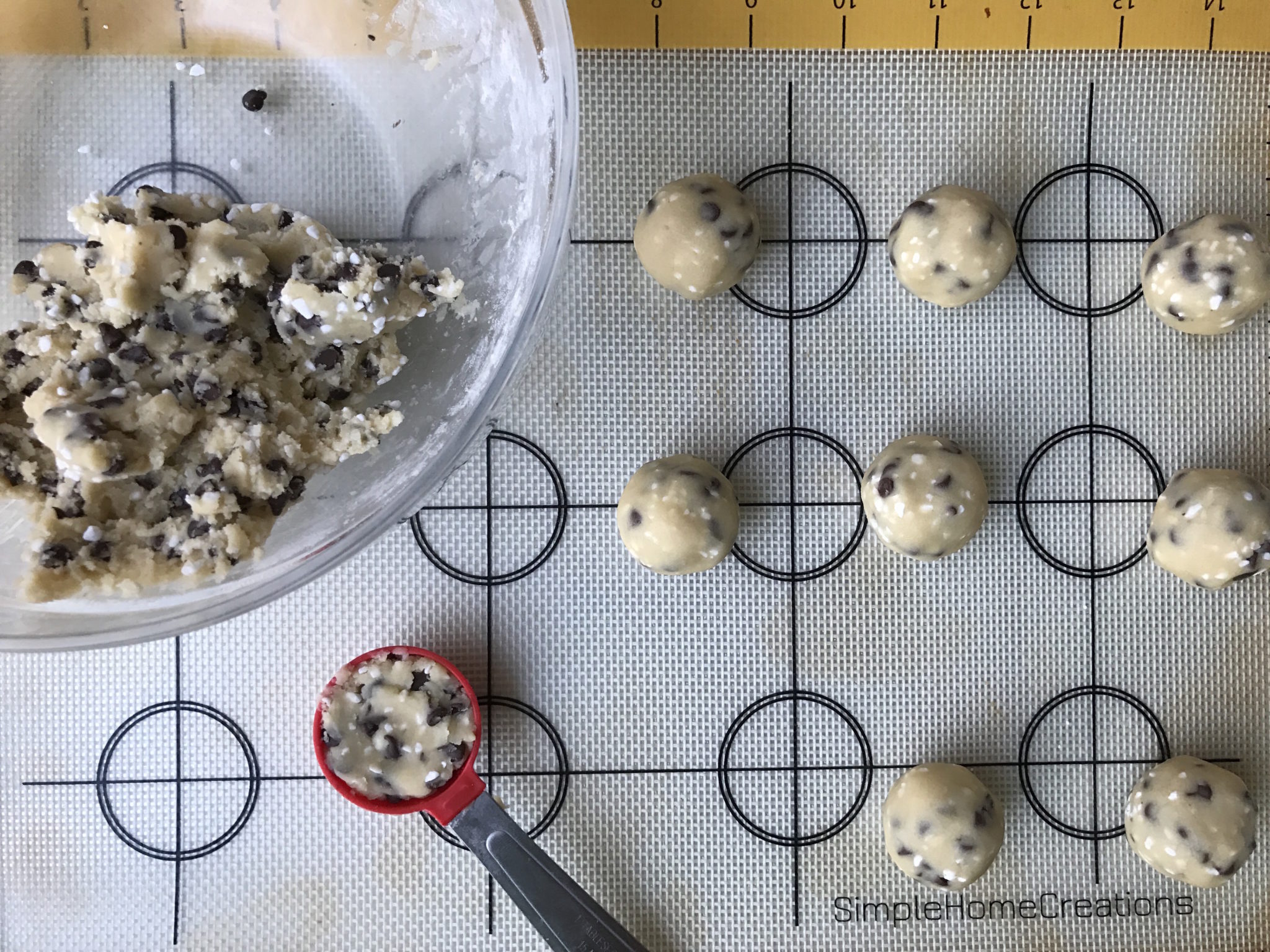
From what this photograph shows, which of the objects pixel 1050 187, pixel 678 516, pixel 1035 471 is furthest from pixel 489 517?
pixel 1050 187

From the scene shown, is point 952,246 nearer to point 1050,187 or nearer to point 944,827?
point 1050,187

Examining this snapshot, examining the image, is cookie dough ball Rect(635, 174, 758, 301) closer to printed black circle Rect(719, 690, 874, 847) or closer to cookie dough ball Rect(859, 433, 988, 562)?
cookie dough ball Rect(859, 433, 988, 562)

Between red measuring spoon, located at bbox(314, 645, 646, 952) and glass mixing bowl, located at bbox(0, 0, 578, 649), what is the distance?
0.26 metres

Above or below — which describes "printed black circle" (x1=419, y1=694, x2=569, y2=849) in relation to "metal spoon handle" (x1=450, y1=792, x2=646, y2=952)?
above

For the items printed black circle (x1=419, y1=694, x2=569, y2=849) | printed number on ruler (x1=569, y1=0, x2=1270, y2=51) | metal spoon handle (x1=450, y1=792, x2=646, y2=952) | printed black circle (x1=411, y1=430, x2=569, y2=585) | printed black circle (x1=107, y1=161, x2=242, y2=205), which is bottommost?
metal spoon handle (x1=450, y1=792, x2=646, y2=952)

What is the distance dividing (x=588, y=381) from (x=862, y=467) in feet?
0.95

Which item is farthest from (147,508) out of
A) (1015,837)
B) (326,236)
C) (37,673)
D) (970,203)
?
(1015,837)

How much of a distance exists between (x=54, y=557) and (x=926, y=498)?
70 centimetres

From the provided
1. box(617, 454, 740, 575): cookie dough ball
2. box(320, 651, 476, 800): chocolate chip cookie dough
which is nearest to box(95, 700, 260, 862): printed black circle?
box(320, 651, 476, 800): chocolate chip cookie dough

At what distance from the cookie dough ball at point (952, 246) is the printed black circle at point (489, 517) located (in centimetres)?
39

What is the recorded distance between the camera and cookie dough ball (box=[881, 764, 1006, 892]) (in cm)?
82

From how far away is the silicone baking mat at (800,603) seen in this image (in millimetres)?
868

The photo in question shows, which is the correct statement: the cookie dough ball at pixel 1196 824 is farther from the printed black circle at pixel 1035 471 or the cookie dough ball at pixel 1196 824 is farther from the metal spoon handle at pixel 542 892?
the metal spoon handle at pixel 542 892

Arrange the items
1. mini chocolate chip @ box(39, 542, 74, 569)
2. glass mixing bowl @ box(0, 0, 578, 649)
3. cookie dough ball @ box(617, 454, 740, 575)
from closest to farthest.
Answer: mini chocolate chip @ box(39, 542, 74, 569) < glass mixing bowl @ box(0, 0, 578, 649) < cookie dough ball @ box(617, 454, 740, 575)
